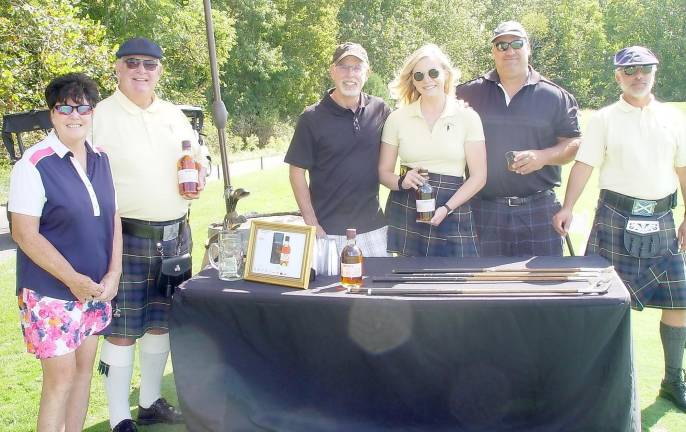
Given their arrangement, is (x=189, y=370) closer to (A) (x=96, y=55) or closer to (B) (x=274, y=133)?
(A) (x=96, y=55)

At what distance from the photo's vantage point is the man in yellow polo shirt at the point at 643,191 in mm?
3238

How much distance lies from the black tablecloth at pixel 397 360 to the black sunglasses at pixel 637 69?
3.87ft

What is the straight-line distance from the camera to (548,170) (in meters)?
3.56

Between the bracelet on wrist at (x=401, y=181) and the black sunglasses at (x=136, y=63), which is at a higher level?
the black sunglasses at (x=136, y=63)

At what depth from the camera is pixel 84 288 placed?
256cm

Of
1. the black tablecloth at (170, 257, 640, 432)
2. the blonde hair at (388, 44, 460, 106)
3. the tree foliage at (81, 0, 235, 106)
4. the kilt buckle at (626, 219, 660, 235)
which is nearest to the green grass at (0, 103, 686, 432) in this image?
the black tablecloth at (170, 257, 640, 432)

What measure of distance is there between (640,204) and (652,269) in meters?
0.34

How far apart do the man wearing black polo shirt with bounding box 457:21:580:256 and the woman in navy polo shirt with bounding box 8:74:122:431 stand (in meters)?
1.97

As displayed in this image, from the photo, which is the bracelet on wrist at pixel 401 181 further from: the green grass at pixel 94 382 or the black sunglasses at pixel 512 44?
the green grass at pixel 94 382

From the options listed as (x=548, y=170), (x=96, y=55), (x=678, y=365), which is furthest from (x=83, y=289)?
(x=96, y=55)

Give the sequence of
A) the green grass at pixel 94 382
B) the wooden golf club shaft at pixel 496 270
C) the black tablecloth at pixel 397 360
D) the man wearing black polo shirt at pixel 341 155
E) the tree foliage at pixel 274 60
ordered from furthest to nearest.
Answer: the tree foliage at pixel 274 60 → the man wearing black polo shirt at pixel 341 155 → the green grass at pixel 94 382 → the wooden golf club shaft at pixel 496 270 → the black tablecloth at pixel 397 360

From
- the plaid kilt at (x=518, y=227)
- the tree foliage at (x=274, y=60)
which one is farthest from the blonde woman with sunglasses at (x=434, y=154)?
the tree foliage at (x=274, y=60)

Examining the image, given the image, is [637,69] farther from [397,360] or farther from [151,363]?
[151,363]

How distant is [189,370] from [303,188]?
3.74 feet
